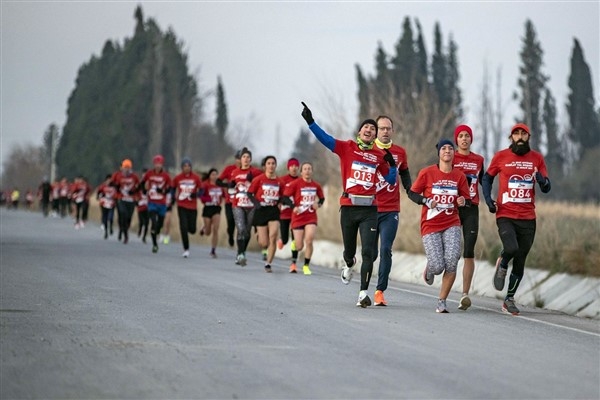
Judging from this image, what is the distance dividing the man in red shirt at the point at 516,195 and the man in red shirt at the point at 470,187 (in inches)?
19.9

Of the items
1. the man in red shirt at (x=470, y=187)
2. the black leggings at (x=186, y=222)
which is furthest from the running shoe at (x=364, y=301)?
the black leggings at (x=186, y=222)

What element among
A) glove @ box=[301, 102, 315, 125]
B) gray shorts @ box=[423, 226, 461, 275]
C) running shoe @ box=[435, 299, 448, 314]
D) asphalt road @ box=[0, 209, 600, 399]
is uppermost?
glove @ box=[301, 102, 315, 125]

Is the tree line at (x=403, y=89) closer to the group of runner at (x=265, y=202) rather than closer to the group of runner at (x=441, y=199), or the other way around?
the group of runner at (x=265, y=202)

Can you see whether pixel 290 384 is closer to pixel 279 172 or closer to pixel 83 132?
pixel 279 172

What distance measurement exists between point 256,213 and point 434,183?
339 inches

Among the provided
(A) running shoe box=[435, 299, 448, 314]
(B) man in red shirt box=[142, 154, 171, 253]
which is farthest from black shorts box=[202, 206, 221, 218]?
(A) running shoe box=[435, 299, 448, 314]

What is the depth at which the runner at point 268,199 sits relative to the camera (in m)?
22.9

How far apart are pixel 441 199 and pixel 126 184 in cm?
2060

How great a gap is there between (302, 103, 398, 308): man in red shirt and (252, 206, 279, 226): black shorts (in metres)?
7.77

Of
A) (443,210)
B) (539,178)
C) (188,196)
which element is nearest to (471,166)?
(539,178)

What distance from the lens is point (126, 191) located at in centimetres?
3481

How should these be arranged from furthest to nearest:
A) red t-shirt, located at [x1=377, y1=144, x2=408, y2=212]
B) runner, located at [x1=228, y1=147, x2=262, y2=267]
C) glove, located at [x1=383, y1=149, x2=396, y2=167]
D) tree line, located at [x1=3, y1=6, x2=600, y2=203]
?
tree line, located at [x1=3, y1=6, x2=600, y2=203] → runner, located at [x1=228, y1=147, x2=262, y2=267] → red t-shirt, located at [x1=377, y1=144, x2=408, y2=212] → glove, located at [x1=383, y1=149, x2=396, y2=167]

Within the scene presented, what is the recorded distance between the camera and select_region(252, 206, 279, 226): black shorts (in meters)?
23.2

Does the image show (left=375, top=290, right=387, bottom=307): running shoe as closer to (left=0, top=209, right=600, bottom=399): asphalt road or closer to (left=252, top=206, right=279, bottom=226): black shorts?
(left=0, top=209, right=600, bottom=399): asphalt road
